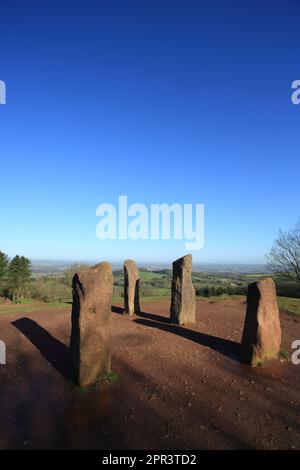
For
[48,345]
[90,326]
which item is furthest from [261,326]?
[48,345]

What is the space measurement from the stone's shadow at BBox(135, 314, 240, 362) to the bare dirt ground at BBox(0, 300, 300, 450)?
0.04 metres

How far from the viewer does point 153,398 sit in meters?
8.18

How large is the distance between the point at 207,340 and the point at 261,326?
322 centimetres

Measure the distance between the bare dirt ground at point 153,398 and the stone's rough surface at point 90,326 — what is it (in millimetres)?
523

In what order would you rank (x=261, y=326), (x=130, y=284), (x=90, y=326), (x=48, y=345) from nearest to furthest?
(x=90, y=326) < (x=261, y=326) < (x=48, y=345) < (x=130, y=284)

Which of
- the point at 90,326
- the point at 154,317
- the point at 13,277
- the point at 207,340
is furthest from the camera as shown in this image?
the point at 13,277

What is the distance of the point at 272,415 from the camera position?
757 centimetres

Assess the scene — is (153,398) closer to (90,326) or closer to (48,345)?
(90,326)

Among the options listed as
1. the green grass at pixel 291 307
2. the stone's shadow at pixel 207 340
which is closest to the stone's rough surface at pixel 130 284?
the stone's shadow at pixel 207 340

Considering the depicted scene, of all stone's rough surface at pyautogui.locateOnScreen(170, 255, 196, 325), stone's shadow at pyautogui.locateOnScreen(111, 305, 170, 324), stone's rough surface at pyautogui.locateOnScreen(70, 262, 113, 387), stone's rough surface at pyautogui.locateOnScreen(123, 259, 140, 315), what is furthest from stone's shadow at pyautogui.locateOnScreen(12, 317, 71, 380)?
stone's rough surface at pyautogui.locateOnScreen(170, 255, 196, 325)

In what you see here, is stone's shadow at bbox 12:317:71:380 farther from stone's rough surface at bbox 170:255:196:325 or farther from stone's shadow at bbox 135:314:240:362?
stone's rough surface at bbox 170:255:196:325

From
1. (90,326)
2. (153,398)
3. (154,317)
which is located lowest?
(153,398)

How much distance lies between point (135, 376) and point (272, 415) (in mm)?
3863
